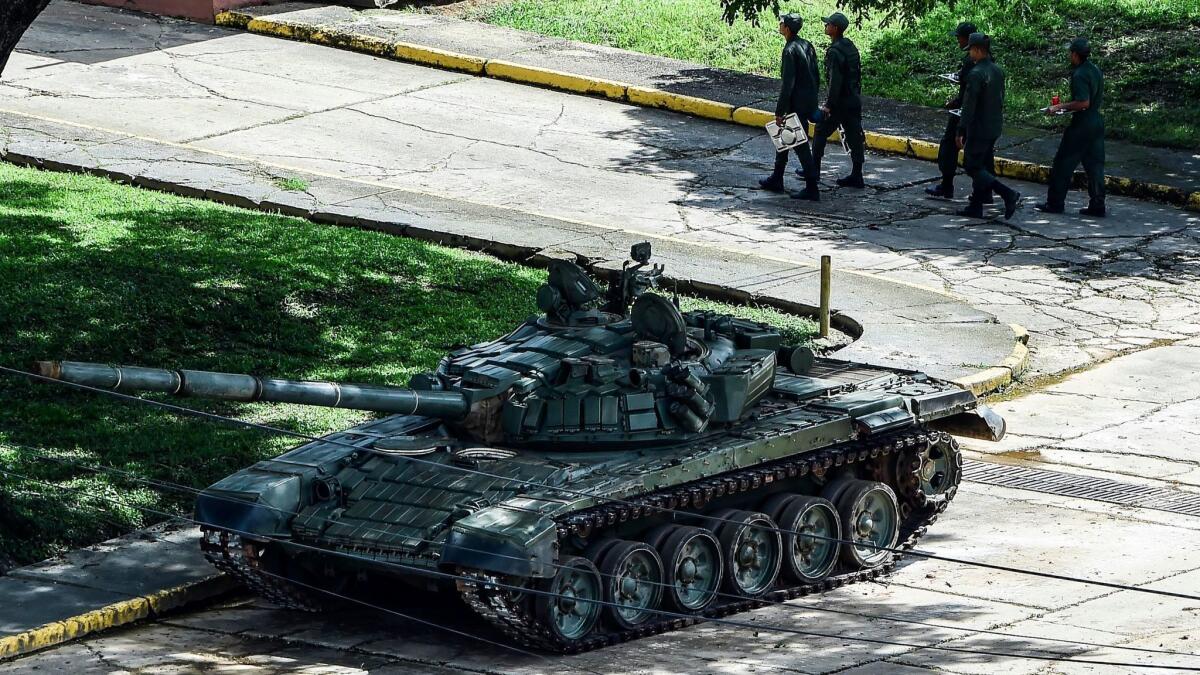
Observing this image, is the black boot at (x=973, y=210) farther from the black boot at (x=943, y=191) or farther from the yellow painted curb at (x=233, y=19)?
the yellow painted curb at (x=233, y=19)

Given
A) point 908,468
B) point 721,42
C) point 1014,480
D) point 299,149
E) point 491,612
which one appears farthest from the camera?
point 721,42

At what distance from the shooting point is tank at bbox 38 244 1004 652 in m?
10.9

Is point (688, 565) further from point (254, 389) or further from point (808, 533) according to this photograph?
point (254, 389)

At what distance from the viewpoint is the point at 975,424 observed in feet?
45.5

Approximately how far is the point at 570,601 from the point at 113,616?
2.70 meters

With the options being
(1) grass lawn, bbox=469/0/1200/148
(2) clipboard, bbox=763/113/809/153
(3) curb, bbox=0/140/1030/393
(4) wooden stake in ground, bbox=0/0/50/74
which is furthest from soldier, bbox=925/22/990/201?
(4) wooden stake in ground, bbox=0/0/50/74

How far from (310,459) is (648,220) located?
8.70m

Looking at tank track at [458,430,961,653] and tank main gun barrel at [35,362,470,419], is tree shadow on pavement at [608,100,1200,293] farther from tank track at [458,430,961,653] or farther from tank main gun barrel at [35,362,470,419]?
tank main gun barrel at [35,362,470,419]

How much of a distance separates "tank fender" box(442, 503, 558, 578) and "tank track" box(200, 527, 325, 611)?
145 cm

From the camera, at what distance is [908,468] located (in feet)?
43.4

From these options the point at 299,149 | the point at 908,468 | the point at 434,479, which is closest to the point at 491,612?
the point at 434,479

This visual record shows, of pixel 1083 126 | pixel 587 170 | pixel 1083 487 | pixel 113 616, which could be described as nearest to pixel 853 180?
pixel 1083 126

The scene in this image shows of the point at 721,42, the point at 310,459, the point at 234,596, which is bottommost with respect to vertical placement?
the point at 234,596

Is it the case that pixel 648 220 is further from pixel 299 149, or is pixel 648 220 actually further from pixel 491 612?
pixel 491 612
